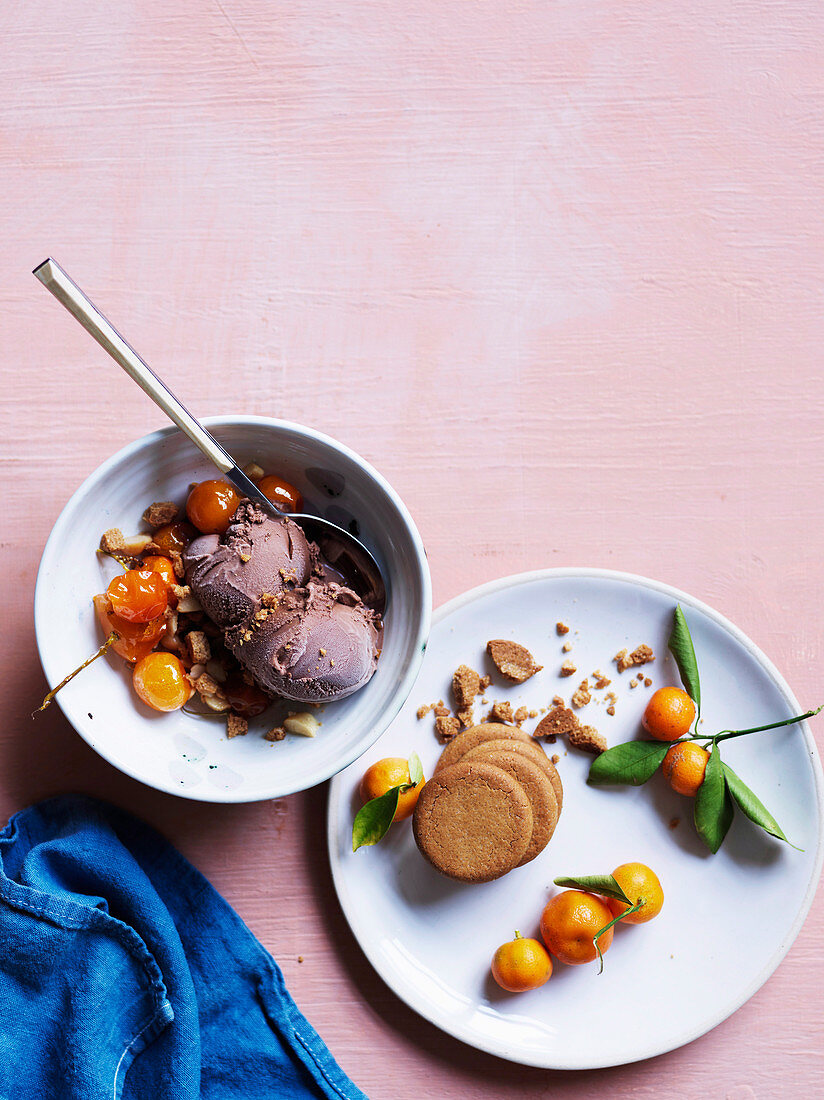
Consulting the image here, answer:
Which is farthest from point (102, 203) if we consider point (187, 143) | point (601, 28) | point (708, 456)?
point (708, 456)

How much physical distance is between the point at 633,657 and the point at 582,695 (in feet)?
0.35

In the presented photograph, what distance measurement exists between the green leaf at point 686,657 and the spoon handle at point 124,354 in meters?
0.75

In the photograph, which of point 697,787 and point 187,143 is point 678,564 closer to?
point 697,787

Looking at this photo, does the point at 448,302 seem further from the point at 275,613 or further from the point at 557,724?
the point at 557,724

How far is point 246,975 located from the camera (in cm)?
134

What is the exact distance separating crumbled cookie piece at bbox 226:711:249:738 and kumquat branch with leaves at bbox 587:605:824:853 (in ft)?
1.84

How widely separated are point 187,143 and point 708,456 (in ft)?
3.44

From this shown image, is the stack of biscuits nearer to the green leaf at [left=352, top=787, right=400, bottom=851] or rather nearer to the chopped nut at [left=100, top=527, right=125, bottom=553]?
the green leaf at [left=352, top=787, right=400, bottom=851]

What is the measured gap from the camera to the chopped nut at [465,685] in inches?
51.8

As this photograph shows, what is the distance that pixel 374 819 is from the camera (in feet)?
4.11

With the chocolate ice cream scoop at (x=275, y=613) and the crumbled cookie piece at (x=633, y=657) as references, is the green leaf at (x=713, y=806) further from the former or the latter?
the chocolate ice cream scoop at (x=275, y=613)

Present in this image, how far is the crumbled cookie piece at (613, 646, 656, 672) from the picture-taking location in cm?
134

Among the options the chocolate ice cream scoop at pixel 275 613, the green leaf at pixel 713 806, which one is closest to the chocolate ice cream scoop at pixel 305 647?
the chocolate ice cream scoop at pixel 275 613

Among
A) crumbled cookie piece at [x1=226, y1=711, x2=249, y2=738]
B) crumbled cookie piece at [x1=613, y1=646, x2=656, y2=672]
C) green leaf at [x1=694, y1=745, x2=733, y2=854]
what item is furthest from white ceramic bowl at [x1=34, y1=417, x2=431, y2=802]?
green leaf at [x1=694, y1=745, x2=733, y2=854]
